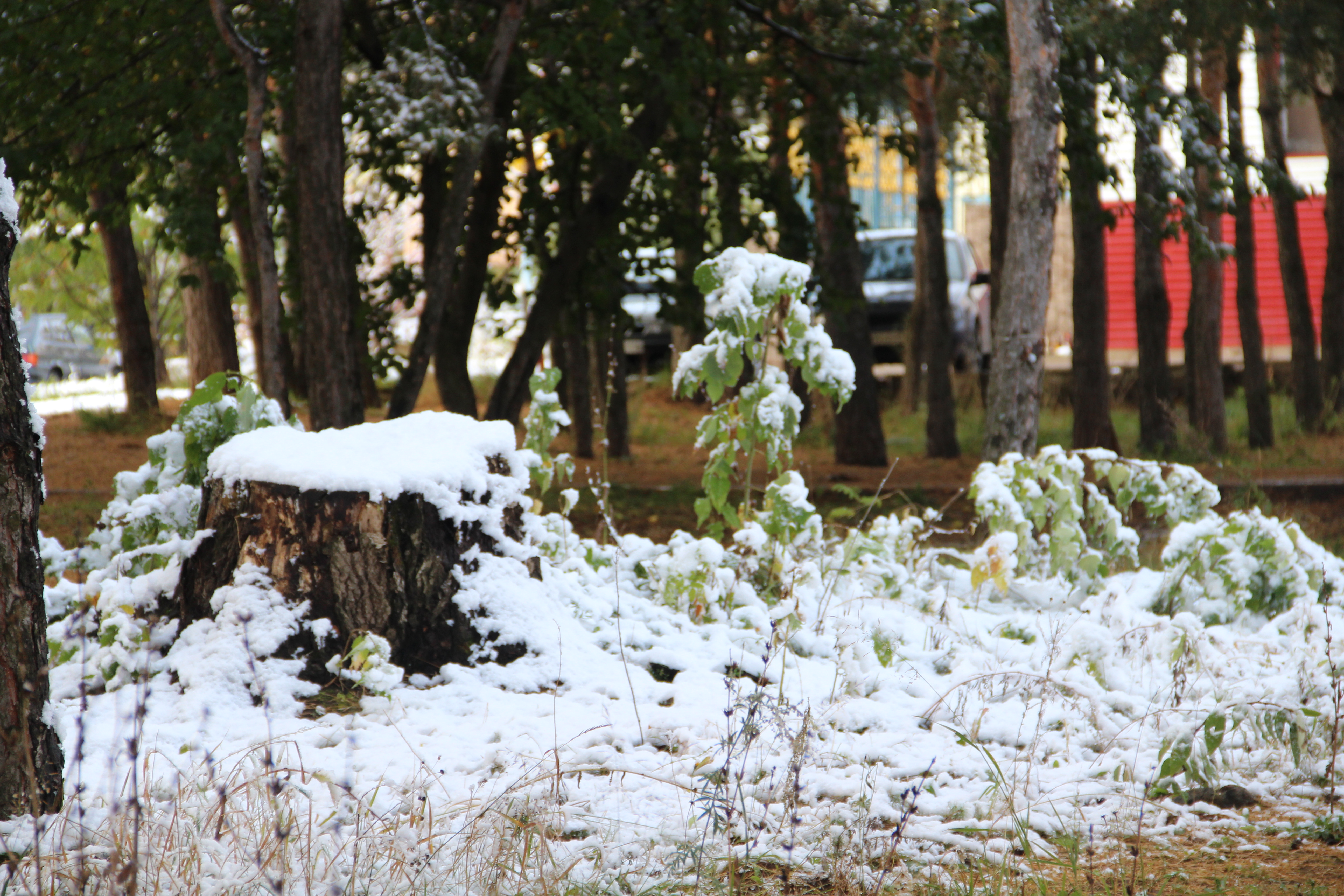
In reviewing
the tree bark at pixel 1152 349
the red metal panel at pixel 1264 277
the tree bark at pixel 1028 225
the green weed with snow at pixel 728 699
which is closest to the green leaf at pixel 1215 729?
the green weed with snow at pixel 728 699

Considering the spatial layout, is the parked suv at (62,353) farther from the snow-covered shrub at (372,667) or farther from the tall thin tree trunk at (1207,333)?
the snow-covered shrub at (372,667)

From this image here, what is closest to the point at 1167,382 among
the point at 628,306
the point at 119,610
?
the point at 628,306

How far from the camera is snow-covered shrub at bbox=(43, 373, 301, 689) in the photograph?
3.16 m

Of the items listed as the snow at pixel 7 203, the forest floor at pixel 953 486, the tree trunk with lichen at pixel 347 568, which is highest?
the snow at pixel 7 203

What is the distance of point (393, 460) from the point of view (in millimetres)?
3252

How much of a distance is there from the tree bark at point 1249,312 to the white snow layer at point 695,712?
715 centimetres

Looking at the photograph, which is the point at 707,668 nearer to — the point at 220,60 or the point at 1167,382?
the point at 220,60

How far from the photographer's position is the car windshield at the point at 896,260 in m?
15.4

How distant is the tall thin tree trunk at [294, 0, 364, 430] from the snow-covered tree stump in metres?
2.87

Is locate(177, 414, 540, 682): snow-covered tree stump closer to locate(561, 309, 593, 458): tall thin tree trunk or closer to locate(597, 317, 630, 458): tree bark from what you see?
locate(597, 317, 630, 458): tree bark

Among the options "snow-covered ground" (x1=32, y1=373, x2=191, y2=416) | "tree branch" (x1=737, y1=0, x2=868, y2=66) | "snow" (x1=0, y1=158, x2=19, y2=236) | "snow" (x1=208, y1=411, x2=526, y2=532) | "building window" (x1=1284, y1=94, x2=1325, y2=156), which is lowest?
"snow" (x1=208, y1=411, x2=526, y2=532)

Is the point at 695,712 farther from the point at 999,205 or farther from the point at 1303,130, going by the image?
the point at 1303,130

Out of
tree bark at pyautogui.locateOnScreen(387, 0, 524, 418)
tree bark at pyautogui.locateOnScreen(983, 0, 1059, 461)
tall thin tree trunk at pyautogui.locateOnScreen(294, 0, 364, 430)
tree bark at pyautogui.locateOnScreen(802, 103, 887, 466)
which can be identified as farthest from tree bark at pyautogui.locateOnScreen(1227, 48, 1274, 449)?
tall thin tree trunk at pyautogui.locateOnScreen(294, 0, 364, 430)

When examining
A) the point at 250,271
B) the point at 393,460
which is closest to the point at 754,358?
the point at 393,460
